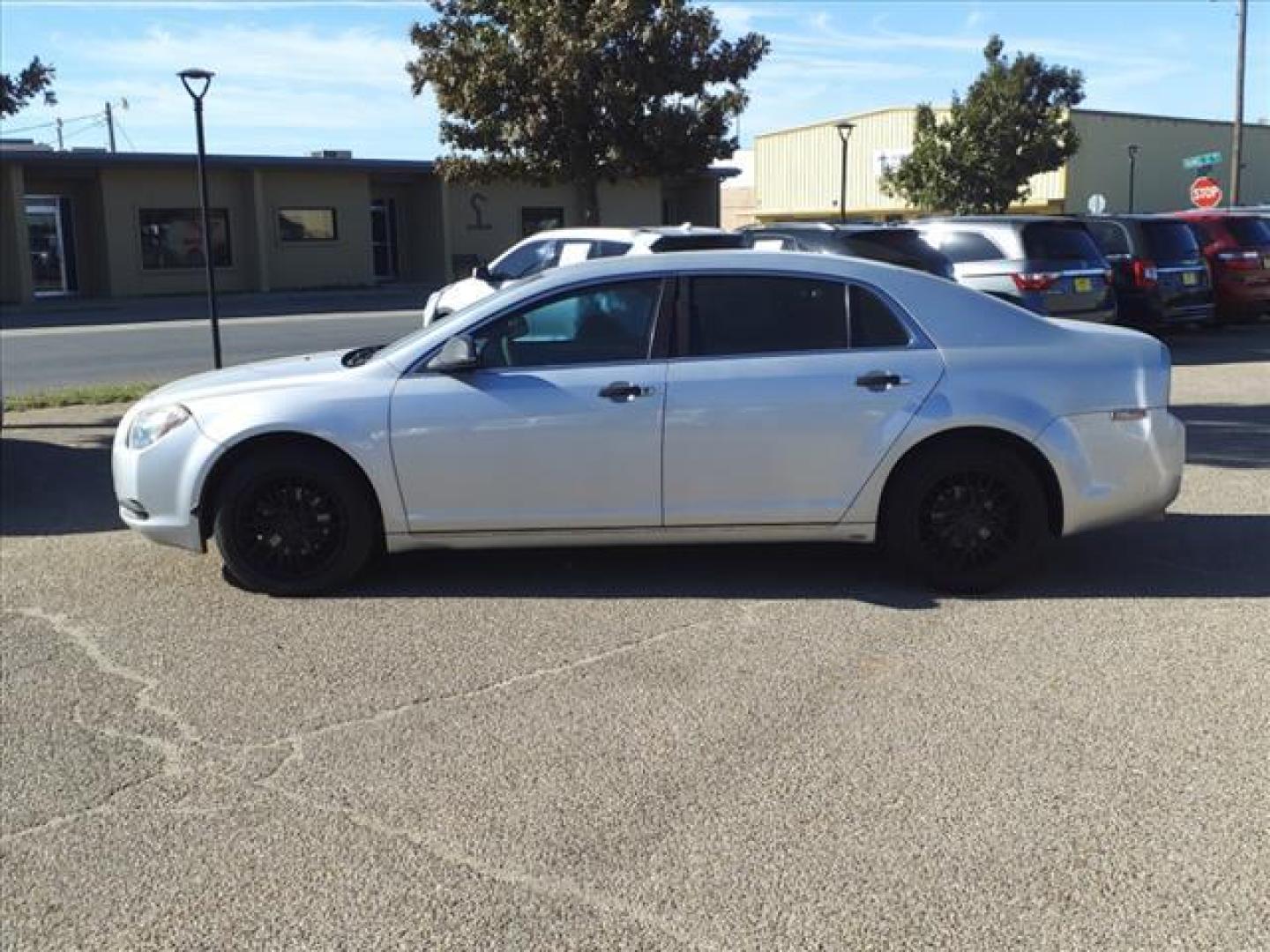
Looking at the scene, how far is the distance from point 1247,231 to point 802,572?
612 inches

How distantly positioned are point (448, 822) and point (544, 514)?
230cm

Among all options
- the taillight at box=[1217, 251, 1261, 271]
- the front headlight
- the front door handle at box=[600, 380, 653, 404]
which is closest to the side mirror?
the front door handle at box=[600, 380, 653, 404]

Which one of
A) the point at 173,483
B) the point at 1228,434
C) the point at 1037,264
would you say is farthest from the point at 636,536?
the point at 1037,264

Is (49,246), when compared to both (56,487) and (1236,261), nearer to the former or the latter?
(56,487)

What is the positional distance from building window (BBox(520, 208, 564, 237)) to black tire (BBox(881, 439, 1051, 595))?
117 ft

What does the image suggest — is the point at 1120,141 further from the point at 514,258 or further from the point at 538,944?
the point at 538,944

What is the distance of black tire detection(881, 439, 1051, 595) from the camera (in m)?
5.88

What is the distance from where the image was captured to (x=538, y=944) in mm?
3125

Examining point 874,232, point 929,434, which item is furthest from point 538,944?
point 874,232

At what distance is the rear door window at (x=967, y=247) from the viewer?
1420 cm

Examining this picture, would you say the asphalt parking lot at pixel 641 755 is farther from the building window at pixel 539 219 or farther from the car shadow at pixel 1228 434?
the building window at pixel 539 219

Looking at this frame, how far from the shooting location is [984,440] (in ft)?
19.3

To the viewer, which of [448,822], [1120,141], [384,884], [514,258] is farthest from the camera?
[1120,141]

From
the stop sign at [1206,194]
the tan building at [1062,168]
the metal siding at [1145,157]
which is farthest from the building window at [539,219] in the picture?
the metal siding at [1145,157]
